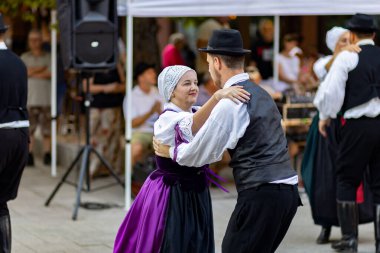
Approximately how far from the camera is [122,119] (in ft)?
39.3

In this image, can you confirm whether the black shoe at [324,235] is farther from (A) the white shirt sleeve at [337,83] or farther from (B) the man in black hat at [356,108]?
(A) the white shirt sleeve at [337,83]

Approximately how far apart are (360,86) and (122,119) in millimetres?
5113

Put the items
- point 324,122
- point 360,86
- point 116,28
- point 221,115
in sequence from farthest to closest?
point 116,28 → point 324,122 → point 360,86 → point 221,115

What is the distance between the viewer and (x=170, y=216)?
5539 millimetres

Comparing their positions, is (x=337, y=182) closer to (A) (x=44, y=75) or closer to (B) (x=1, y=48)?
(B) (x=1, y=48)

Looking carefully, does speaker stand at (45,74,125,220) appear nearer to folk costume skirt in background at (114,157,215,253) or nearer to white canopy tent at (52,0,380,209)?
white canopy tent at (52,0,380,209)

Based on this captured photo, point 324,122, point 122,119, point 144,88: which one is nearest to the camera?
point 324,122

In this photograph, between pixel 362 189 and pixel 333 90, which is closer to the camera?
pixel 333 90

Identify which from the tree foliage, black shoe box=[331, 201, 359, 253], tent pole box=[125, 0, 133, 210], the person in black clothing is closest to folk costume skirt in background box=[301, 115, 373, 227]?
black shoe box=[331, 201, 359, 253]

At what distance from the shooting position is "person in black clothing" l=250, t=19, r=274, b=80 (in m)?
13.8

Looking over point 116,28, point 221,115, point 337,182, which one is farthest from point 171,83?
point 116,28

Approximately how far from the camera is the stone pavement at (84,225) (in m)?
7.93

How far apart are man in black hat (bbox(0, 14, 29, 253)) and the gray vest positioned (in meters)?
2.28

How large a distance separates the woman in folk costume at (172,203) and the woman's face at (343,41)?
112 inches
